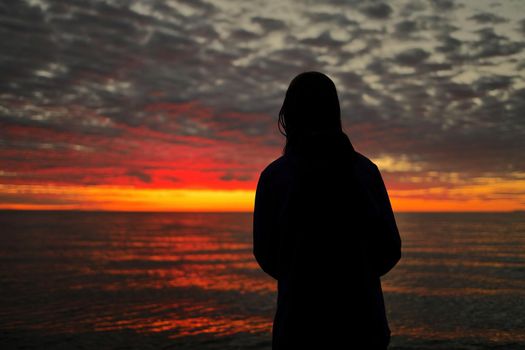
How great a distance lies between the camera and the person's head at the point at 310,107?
2.21 metres

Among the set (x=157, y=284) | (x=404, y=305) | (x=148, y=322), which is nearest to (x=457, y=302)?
(x=404, y=305)

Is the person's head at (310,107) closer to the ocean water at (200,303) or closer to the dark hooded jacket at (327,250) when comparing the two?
the dark hooded jacket at (327,250)

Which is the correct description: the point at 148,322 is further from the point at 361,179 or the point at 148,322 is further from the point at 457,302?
the point at 361,179

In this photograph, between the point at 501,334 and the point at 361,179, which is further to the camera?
the point at 501,334

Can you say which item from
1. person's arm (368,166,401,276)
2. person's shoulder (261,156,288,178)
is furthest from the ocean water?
person's shoulder (261,156,288,178)

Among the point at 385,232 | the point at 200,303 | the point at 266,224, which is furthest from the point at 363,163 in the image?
the point at 200,303

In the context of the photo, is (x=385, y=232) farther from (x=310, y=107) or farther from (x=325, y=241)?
(x=310, y=107)

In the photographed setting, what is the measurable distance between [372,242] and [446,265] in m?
44.9

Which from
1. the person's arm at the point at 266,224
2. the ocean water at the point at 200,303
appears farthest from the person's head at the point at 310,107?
the ocean water at the point at 200,303

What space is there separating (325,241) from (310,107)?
0.70 metres

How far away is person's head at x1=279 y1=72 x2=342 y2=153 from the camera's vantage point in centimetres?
221

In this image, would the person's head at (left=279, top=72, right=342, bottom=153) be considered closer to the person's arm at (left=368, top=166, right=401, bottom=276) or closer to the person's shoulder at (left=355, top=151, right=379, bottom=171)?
the person's shoulder at (left=355, top=151, right=379, bottom=171)

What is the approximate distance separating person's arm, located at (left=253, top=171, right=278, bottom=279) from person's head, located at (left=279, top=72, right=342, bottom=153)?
29 centimetres

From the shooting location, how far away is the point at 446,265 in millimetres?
42562
